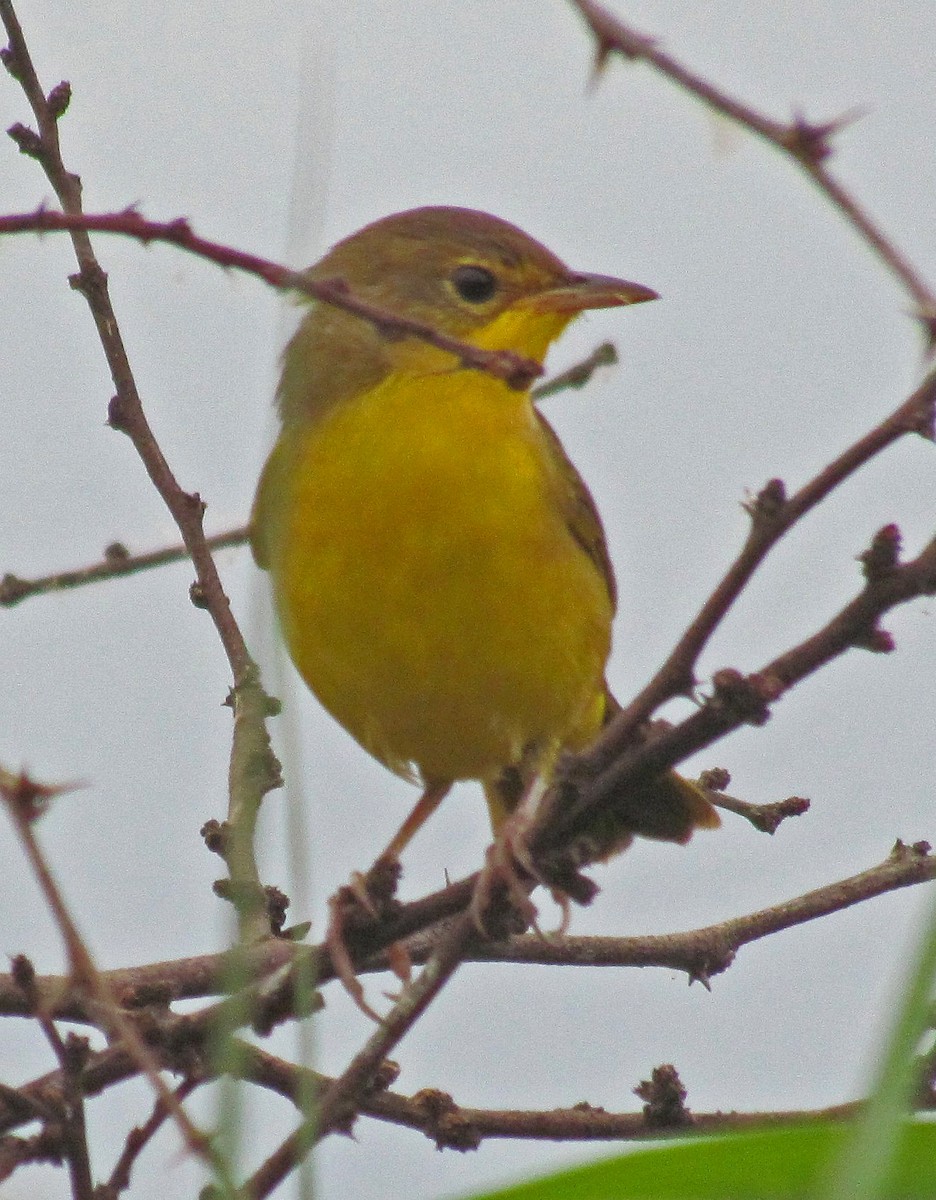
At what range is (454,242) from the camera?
5.53m

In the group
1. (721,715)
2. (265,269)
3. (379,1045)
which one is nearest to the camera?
(265,269)

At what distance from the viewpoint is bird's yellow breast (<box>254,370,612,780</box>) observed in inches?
179

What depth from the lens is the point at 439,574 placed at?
4516 millimetres

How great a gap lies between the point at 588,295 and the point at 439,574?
123 centimetres

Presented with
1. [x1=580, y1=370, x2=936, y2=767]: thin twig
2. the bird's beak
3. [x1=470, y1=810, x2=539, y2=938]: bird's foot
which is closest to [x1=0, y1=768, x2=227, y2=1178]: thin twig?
[x1=580, y1=370, x2=936, y2=767]: thin twig

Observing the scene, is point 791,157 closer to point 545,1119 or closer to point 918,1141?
point 918,1141

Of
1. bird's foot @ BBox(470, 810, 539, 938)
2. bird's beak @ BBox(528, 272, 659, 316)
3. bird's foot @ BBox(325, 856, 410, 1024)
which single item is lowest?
bird's foot @ BBox(470, 810, 539, 938)

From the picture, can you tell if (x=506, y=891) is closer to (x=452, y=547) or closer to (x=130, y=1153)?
(x=130, y=1153)

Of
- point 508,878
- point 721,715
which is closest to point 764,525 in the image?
point 721,715

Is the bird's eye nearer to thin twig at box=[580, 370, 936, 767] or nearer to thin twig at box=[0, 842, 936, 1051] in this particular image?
thin twig at box=[0, 842, 936, 1051]

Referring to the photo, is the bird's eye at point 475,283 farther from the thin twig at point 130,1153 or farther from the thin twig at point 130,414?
the thin twig at point 130,1153

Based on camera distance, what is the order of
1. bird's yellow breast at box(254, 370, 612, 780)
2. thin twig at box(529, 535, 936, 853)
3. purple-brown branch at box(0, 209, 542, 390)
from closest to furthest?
purple-brown branch at box(0, 209, 542, 390)
thin twig at box(529, 535, 936, 853)
bird's yellow breast at box(254, 370, 612, 780)

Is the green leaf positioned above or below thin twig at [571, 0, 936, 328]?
below

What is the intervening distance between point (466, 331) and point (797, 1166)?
4.24 meters
